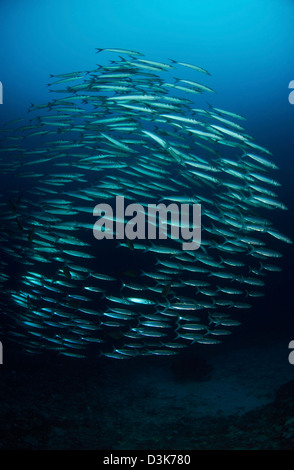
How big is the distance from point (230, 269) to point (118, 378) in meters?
8.33

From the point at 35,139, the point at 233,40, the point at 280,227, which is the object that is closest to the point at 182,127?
the point at 280,227

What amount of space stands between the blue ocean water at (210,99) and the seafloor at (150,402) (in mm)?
47

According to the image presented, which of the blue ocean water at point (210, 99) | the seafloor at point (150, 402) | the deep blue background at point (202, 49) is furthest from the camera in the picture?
the deep blue background at point (202, 49)

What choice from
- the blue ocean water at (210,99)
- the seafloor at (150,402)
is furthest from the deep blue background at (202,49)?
the seafloor at (150,402)

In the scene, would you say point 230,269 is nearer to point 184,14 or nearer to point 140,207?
point 140,207

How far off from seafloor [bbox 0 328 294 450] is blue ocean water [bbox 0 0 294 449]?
1.8 inches

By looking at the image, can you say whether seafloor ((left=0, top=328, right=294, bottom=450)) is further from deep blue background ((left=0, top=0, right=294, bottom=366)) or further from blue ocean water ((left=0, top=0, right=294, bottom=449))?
deep blue background ((left=0, top=0, right=294, bottom=366))

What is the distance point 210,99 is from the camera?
63.9 ft

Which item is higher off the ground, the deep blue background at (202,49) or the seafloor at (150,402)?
the deep blue background at (202,49)

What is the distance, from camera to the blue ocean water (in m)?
6.28

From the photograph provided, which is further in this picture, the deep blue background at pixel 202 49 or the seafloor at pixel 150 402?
the deep blue background at pixel 202 49

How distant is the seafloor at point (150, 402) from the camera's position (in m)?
5.10

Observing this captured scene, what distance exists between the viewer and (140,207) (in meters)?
6.63

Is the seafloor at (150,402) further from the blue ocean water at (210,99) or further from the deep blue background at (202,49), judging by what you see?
the deep blue background at (202,49)
